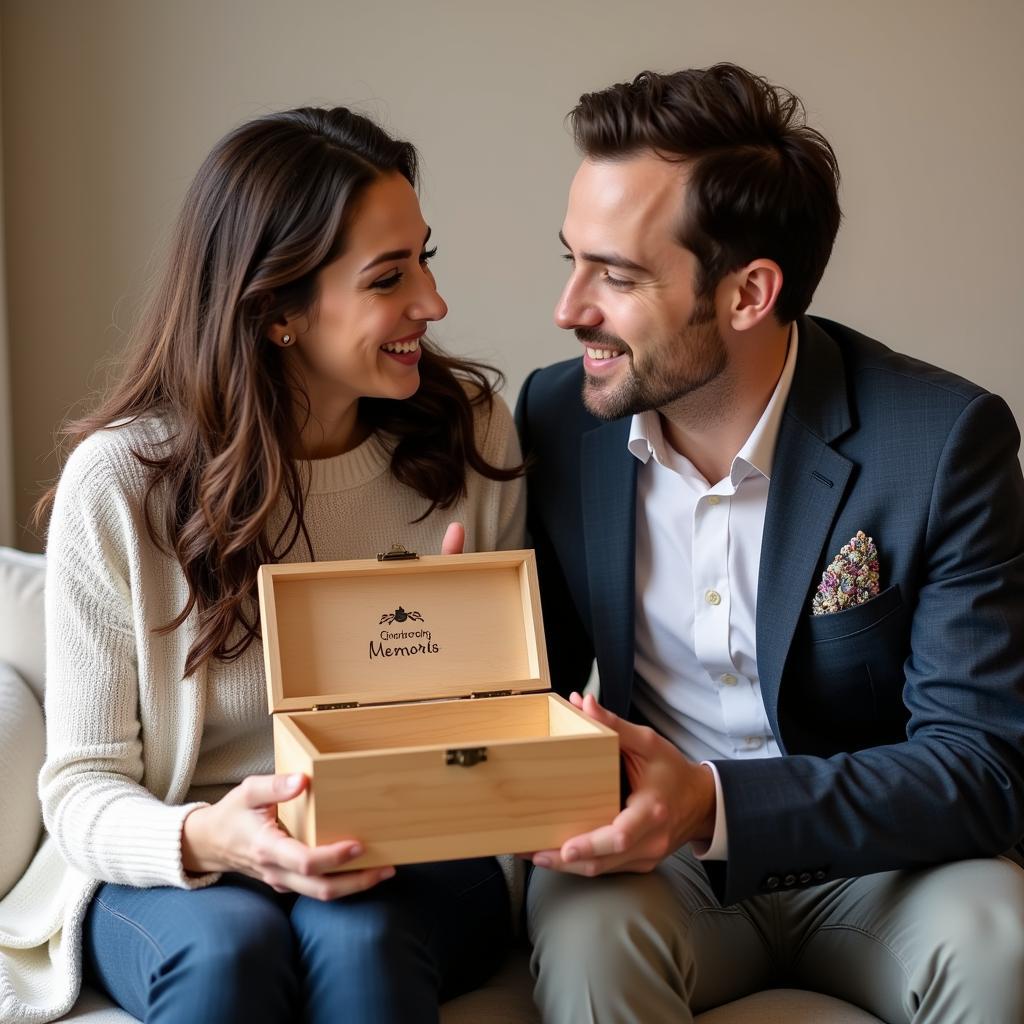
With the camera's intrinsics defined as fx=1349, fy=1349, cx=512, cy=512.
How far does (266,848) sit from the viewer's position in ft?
4.37

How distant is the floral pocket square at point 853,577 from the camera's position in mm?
1604

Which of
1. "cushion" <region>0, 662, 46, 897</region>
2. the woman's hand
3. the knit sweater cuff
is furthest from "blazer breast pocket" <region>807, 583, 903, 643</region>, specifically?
"cushion" <region>0, 662, 46, 897</region>

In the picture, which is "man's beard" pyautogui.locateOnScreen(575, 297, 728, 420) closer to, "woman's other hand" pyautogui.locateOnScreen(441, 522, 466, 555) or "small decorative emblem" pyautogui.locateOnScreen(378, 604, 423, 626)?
"woman's other hand" pyautogui.locateOnScreen(441, 522, 466, 555)

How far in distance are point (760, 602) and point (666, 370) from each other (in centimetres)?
31

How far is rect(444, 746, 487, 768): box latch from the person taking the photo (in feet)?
4.20

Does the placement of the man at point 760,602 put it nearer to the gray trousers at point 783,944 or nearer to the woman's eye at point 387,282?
the gray trousers at point 783,944

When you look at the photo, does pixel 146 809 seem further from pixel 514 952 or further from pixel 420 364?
pixel 420 364

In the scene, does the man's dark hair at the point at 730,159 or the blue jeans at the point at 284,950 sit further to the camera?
the man's dark hair at the point at 730,159

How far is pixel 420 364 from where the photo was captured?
1.81m

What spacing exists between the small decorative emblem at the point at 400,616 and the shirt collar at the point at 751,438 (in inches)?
14.2

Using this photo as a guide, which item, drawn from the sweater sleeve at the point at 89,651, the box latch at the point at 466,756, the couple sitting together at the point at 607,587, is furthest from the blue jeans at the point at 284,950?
the box latch at the point at 466,756

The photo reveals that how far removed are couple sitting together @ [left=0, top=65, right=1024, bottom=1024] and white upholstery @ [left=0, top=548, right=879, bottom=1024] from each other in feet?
0.11

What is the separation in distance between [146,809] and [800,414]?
91cm

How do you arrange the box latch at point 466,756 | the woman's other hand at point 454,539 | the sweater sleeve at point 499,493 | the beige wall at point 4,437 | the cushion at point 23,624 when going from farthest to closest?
the beige wall at point 4,437
the cushion at point 23,624
the sweater sleeve at point 499,493
the woman's other hand at point 454,539
the box latch at point 466,756
